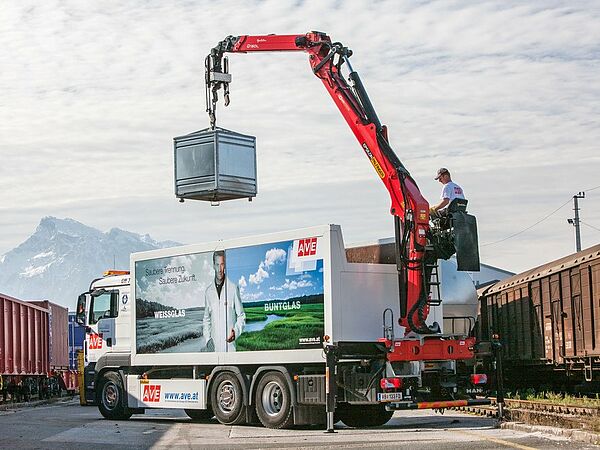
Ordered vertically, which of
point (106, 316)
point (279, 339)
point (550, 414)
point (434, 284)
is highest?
point (434, 284)

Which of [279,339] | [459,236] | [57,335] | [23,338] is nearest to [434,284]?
[459,236]

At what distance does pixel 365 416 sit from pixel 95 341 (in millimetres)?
7478

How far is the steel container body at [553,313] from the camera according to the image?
66.9 ft

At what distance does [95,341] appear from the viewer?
23719 mm

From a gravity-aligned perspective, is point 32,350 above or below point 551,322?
below

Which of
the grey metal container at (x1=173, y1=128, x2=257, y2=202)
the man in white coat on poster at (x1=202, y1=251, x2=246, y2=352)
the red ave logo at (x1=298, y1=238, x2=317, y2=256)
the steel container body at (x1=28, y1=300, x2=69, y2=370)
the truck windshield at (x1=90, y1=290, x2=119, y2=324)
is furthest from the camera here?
the steel container body at (x1=28, y1=300, x2=69, y2=370)

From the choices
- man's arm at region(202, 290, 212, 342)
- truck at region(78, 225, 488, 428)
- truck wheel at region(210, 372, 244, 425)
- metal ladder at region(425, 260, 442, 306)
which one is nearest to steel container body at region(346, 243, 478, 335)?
truck at region(78, 225, 488, 428)

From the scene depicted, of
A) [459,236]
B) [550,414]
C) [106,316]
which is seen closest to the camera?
[550,414]

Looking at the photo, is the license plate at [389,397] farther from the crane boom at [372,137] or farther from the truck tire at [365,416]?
the truck tire at [365,416]

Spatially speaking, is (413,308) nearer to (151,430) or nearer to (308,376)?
(308,376)

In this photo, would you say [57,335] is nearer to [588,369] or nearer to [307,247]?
[588,369]

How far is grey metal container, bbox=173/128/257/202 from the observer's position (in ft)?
63.7

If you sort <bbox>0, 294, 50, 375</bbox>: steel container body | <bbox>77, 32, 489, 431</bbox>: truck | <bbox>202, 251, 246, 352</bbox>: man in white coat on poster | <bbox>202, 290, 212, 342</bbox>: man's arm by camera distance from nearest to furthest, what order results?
<bbox>77, 32, 489, 431</bbox>: truck
<bbox>202, 251, 246, 352</bbox>: man in white coat on poster
<bbox>202, 290, 212, 342</bbox>: man's arm
<bbox>0, 294, 50, 375</bbox>: steel container body

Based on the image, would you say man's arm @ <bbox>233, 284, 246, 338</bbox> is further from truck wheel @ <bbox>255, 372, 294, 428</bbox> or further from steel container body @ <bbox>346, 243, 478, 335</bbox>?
steel container body @ <bbox>346, 243, 478, 335</bbox>
